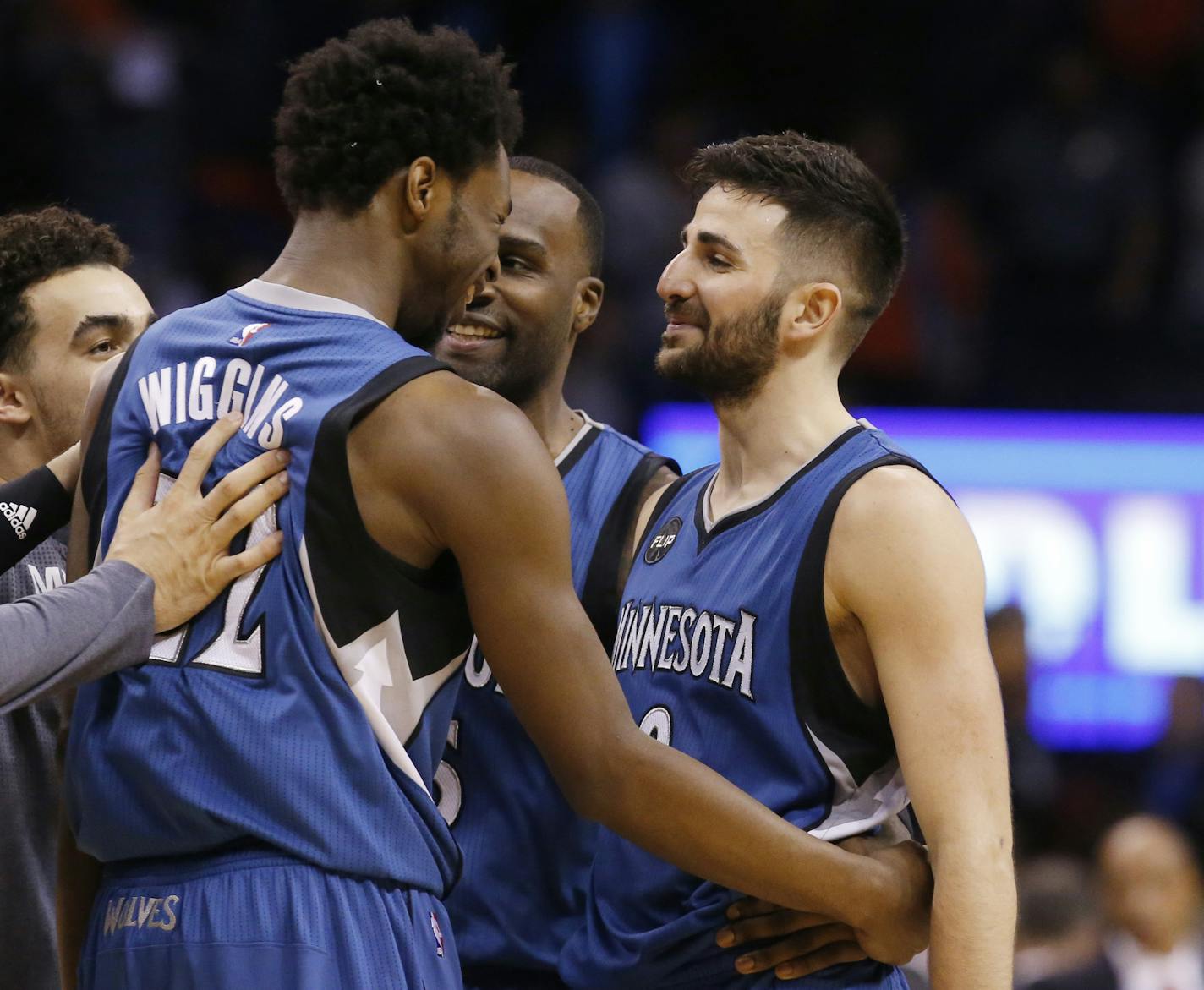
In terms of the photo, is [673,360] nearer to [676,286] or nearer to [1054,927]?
[676,286]

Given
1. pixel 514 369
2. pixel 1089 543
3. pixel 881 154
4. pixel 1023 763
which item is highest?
pixel 881 154

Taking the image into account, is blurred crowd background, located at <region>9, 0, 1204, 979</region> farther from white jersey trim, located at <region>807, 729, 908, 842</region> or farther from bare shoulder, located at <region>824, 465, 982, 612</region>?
bare shoulder, located at <region>824, 465, 982, 612</region>

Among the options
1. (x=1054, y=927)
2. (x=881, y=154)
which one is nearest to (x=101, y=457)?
(x=1054, y=927)

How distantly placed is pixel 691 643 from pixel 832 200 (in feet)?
3.20

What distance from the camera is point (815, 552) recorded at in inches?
123

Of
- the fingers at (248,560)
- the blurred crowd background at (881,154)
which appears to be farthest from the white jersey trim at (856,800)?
the blurred crowd background at (881,154)

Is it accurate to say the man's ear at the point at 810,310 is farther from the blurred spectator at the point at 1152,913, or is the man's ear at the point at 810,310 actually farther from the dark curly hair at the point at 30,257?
the blurred spectator at the point at 1152,913

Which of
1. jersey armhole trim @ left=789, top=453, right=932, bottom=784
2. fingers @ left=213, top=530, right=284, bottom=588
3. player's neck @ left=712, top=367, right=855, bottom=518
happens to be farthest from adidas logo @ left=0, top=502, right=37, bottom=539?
jersey armhole trim @ left=789, top=453, right=932, bottom=784

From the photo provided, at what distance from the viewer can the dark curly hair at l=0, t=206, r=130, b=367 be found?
378 cm

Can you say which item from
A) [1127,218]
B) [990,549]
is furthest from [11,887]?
[1127,218]

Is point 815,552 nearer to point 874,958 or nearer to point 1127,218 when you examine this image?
point 874,958

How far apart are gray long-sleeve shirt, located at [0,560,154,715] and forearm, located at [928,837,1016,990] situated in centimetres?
137

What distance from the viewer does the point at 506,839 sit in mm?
3574

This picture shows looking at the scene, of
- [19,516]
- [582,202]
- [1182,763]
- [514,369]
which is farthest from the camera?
[1182,763]
